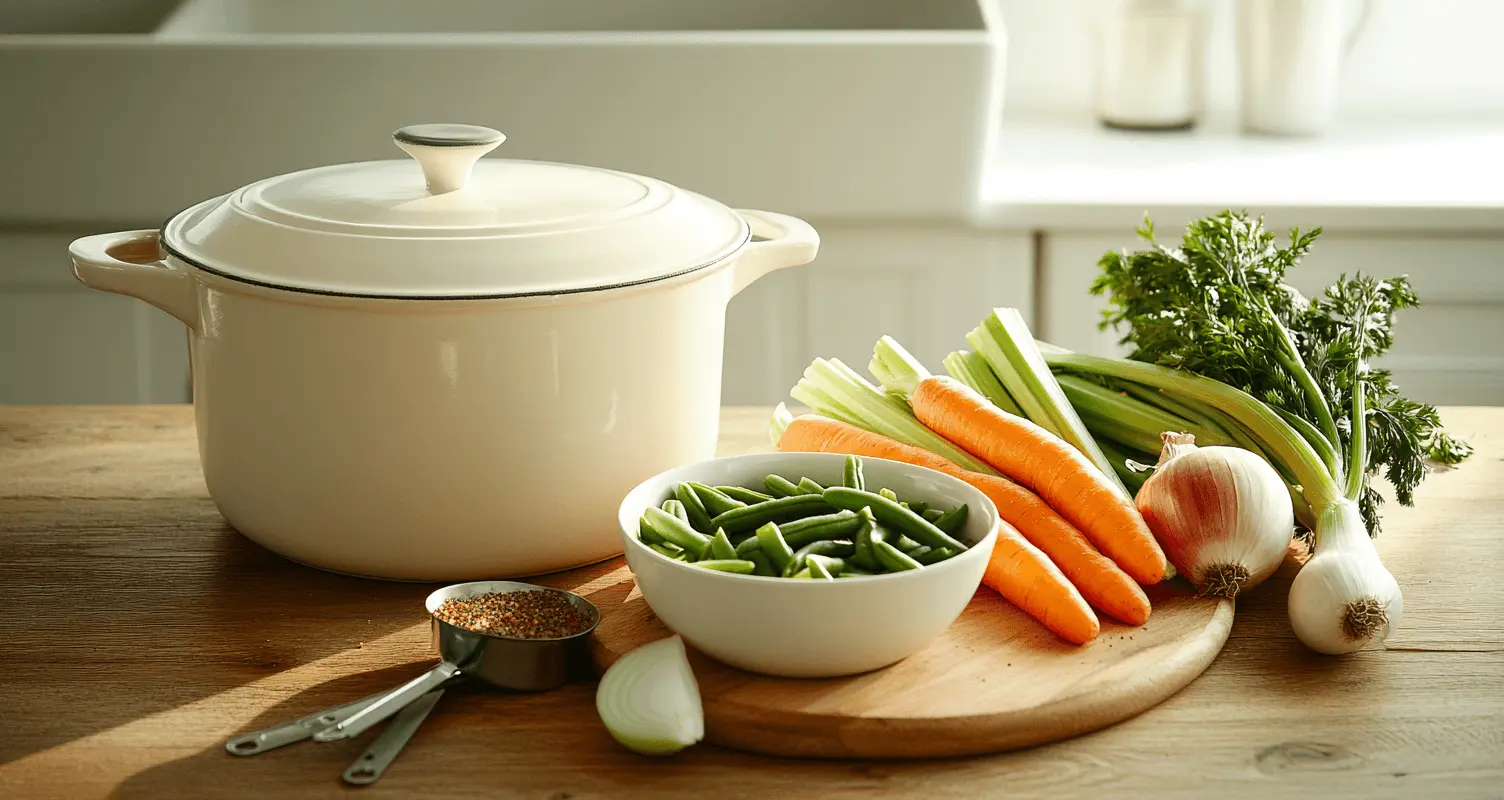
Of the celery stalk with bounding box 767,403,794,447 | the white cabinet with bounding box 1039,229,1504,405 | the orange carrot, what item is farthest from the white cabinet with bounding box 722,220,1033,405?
the orange carrot

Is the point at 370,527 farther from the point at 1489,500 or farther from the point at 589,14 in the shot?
the point at 589,14

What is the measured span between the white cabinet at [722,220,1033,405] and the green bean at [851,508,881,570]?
40.6 inches

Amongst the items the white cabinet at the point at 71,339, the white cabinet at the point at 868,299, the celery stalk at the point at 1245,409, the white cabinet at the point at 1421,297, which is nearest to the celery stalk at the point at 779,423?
the celery stalk at the point at 1245,409

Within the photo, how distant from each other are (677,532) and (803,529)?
81 millimetres

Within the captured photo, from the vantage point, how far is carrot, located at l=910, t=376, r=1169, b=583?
0.98 m

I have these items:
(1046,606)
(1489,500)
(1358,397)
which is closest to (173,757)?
(1046,606)

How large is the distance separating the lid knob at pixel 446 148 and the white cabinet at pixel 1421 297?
43.9 inches

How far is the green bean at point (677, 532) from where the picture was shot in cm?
87

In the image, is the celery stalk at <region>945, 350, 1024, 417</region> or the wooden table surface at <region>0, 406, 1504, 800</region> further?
the celery stalk at <region>945, 350, 1024, 417</region>

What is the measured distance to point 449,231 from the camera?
0.91 m

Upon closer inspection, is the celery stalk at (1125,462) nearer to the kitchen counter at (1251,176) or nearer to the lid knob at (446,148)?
the lid knob at (446,148)

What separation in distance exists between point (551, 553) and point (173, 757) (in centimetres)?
30

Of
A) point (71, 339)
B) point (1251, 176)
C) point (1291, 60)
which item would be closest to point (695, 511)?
point (71, 339)

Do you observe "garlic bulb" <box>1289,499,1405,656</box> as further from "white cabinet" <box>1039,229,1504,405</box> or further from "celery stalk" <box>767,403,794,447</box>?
"white cabinet" <box>1039,229,1504,405</box>
